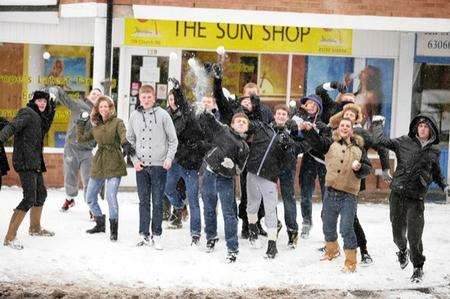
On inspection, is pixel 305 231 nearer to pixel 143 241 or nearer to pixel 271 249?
pixel 271 249

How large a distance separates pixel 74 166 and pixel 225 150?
324cm

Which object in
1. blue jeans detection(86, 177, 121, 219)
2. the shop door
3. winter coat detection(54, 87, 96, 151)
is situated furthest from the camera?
the shop door

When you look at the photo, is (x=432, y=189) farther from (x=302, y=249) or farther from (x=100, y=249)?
(x=100, y=249)

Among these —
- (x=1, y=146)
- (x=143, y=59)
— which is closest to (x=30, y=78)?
(x=143, y=59)

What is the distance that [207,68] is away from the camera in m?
14.5

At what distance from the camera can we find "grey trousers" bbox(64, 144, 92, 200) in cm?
1204

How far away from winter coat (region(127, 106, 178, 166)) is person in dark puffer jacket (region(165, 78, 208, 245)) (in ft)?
1.35

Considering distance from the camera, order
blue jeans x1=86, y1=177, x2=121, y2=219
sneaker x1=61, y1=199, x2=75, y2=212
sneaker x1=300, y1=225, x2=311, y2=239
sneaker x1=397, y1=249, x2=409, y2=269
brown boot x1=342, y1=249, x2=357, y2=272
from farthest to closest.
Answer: sneaker x1=61, y1=199, x2=75, y2=212
sneaker x1=300, y1=225, x2=311, y2=239
blue jeans x1=86, y1=177, x2=121, y2=219
sneaker x1=397, y1=249, x2=409, y2=269
brown boot x1=342, y1=249, x2=357, y2=272

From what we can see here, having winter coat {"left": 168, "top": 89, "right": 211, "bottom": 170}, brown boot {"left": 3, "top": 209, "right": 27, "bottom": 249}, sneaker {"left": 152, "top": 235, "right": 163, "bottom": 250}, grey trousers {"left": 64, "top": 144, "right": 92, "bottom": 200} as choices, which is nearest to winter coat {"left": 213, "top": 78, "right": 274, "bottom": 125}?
winter coat {"left": 168, "top": 89, "right": 211, "bottom": 170}

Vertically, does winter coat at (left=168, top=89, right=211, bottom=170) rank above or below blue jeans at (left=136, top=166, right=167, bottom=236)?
above

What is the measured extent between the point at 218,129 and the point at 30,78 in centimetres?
601

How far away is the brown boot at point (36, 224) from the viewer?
413 inches

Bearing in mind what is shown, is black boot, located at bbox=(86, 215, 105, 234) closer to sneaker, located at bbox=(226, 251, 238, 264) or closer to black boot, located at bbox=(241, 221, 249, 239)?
black boot, located at bbox=(241, 221, 249, 239)

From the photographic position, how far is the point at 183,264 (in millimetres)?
9594
